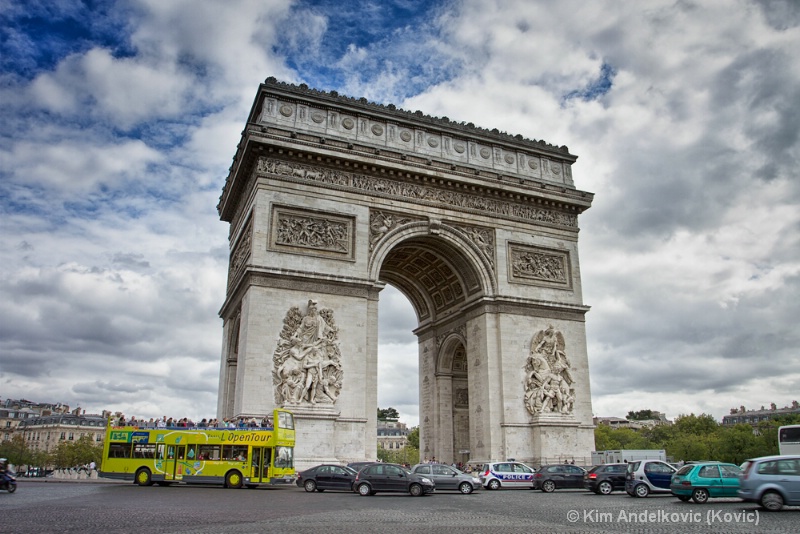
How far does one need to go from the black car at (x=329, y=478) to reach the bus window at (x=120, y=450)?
21.8ft

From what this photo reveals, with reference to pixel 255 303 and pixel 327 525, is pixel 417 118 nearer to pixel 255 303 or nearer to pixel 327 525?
pixel 255 303

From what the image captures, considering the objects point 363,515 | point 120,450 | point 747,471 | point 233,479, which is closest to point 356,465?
point 233,479

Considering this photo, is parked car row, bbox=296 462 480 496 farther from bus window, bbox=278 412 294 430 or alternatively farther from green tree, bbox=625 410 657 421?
green tree, bbox=625 410 657 421

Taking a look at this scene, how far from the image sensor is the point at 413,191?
30.0 m

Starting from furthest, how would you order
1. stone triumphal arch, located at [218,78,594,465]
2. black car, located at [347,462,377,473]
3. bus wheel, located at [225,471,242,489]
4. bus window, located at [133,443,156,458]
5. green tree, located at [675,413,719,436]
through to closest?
green tree, located at [675,413,719,436]
stone triumphal arch, located at [218,78,594,465]
bus window, located at [133,443,156,458]
black car, located at [347,462,377,473]
bus wheel, located at [225,471,242,489]

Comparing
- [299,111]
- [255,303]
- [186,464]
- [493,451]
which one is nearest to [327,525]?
[186,464]

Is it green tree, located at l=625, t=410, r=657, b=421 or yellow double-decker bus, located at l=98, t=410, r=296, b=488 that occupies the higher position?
green tree, located at l=625, t=410, r=657, b=421

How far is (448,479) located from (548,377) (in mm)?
9103

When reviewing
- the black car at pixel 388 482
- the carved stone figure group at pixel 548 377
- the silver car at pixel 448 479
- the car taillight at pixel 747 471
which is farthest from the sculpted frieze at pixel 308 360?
the car taillight at pixel 747 471

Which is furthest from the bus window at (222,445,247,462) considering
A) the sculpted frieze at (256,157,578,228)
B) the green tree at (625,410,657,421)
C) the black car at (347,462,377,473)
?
the green tree at (625,410,657,421)

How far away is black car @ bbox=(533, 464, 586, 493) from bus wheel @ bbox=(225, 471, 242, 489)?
10.6m

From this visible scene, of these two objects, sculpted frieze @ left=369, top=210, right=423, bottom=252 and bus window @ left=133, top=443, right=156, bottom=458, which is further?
sculpted frieze @ left=369, top=210, right=423, bottom=252

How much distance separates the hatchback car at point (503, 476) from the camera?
25.2 meters

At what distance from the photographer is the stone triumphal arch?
85.0ft
